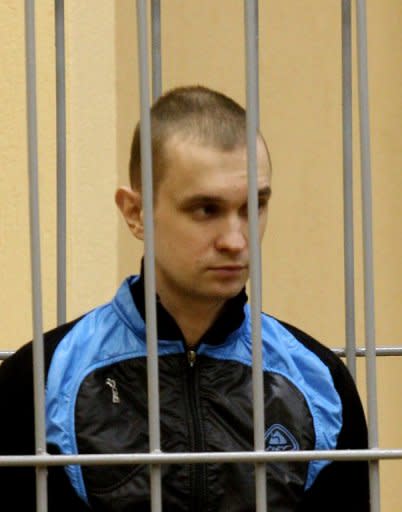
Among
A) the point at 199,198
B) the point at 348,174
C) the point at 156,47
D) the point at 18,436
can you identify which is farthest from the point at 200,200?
the point at 156,47

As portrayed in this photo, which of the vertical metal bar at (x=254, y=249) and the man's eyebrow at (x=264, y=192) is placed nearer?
Answer: the vertical metal bar at (x=254, y=249)

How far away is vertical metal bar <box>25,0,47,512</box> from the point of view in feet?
7.01

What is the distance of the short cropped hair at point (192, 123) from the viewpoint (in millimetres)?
2521

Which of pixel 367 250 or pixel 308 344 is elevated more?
pixel 367 250

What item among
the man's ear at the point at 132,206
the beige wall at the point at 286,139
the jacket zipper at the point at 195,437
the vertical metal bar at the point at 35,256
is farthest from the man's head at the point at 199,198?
the beige wall at the point at 286,139

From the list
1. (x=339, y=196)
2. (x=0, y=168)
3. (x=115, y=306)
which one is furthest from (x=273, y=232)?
(x=115, y=306)

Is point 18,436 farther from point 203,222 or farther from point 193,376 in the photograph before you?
point 203,222

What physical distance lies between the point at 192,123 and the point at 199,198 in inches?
6.6

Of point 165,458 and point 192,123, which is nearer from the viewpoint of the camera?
point 165,458

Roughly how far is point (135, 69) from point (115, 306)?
7.60 feet

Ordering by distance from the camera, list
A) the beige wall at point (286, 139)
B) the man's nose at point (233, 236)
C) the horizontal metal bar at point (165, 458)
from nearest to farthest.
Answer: the horizontal metal bar at point (165, 458)
the man's nose at point (233, 236)
the beige wall at point (286, 139)

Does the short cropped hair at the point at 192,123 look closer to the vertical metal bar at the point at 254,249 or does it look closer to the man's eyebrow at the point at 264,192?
the man's eyebrow at the point at 264,192

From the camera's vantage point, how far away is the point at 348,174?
2613mm

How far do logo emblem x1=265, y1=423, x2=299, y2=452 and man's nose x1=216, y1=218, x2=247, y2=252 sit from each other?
0.98ft
